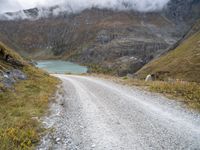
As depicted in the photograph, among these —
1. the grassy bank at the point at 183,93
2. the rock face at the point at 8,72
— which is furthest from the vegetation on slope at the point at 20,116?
the grassy bank at the point at 183,93

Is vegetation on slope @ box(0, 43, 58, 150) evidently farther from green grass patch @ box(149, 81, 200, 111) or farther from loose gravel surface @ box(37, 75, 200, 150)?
green grass patch @ box(149, 81, 200, 111)

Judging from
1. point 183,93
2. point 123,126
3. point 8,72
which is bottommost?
point 123,126

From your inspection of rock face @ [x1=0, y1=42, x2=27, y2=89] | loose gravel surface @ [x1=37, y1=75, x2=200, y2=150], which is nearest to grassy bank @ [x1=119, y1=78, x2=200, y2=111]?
loose gravel surface @ [x1=37, y1=75, x2=200, y2=150]

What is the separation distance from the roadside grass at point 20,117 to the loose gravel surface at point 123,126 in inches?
24.1

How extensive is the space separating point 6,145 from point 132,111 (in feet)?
26.2

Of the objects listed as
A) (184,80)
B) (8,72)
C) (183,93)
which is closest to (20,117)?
(183,93)

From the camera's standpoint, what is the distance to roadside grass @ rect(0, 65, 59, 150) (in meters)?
11.1

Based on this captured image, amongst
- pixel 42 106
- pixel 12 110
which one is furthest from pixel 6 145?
pixel 42 106

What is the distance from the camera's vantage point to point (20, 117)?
48.9ft

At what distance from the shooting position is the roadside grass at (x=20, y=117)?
1106 centimetres

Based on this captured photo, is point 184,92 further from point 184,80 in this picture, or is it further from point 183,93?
point 184,80

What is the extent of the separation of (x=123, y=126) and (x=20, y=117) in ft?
19.1

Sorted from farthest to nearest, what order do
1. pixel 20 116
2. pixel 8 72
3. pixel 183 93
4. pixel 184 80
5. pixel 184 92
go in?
1. pixel 184 80
2. pixel 8 72
3. pixel 184 92
4. pixel 183 93
5. pixel 20 116

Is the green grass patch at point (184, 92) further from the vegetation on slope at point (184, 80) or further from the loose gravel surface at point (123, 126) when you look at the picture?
the loose gravel surface at point (123, 126)
